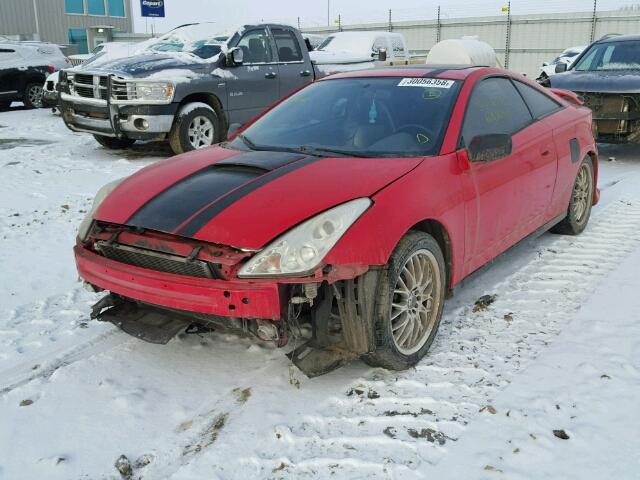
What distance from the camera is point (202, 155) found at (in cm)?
384

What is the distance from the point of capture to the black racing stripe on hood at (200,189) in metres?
2.99

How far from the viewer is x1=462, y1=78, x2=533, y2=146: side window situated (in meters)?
3.81

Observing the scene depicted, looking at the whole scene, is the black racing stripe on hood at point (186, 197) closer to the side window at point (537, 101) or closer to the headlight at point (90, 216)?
the headlight at point (90, 216)

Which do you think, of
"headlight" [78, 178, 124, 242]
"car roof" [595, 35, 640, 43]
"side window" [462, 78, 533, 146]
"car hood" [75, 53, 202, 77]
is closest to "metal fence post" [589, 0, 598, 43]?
"car roof" [595, 35, 640, 43]

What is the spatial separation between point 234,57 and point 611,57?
5.85 metres

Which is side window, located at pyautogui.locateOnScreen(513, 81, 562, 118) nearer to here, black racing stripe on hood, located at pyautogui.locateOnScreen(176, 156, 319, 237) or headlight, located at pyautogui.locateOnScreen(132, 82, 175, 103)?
black racing stripe on hood, located at pyautogui.locateOnScreen(176, 156, 319, 237)

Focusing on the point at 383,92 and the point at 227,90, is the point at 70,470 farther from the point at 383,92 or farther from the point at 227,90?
the point at 227,90

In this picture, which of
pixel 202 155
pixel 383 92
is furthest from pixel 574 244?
pixel 202 155

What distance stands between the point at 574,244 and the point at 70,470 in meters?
4.28

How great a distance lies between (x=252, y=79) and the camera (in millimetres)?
9414

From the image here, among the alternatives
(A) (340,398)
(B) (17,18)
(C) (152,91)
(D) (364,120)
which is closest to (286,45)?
(C) (152,91)

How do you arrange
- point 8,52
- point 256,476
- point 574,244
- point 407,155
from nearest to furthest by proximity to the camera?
point 256,476
point 407,155
point 574,244
point 8,52

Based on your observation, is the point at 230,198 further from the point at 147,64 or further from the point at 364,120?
the point at 147,64

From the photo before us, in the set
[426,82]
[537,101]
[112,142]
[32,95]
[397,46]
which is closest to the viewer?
[426,82]
